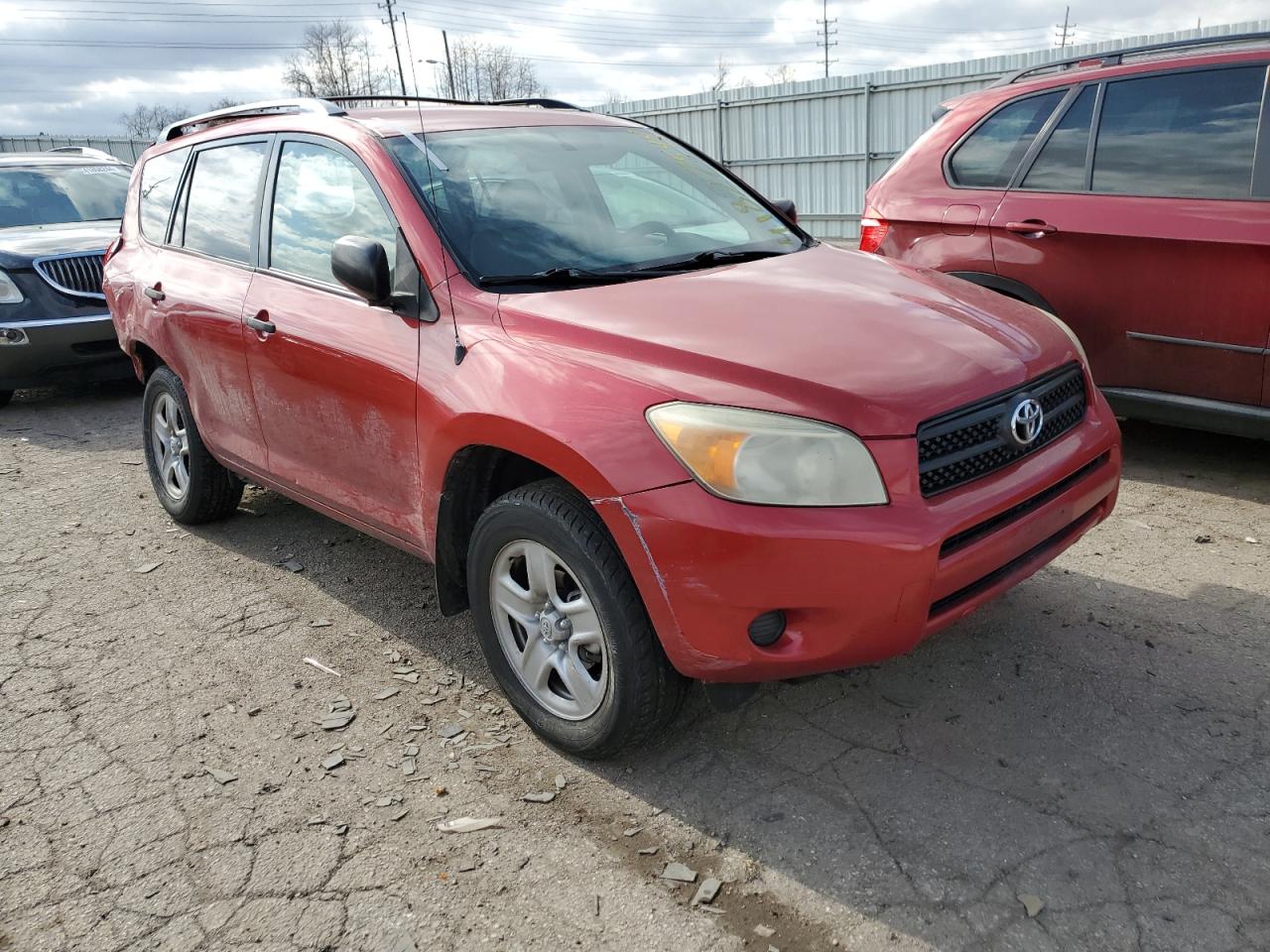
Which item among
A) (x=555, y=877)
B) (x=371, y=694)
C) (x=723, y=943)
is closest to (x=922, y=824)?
(x=723, y=943)

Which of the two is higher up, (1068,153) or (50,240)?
(1068,153)

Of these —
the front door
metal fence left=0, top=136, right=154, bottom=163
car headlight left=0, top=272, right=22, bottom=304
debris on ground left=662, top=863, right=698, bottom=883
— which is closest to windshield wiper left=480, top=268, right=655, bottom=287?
the front door

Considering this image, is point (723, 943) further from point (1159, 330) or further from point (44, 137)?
point (44, 137)

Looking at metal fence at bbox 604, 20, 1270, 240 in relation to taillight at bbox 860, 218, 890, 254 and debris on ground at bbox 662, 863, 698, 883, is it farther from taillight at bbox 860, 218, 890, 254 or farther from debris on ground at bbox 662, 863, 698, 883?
debris on ground at bbox 662, 863, 698, 883

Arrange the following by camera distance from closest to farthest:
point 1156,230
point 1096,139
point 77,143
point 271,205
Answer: point 271,205
point 1156,230
point 1096,139
point 77,143

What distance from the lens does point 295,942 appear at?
2359 mm

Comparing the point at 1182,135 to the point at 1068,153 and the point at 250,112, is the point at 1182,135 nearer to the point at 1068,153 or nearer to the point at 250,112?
the point at 1068,153

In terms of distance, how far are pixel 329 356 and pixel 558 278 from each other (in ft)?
2.86

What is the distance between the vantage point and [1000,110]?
5.28 m

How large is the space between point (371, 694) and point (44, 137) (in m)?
27.6

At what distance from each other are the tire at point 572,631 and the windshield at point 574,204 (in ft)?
2.59

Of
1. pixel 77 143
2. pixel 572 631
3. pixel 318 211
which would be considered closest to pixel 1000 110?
pixel 318 211

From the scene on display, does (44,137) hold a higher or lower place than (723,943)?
higher

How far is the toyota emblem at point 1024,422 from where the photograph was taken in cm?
268
